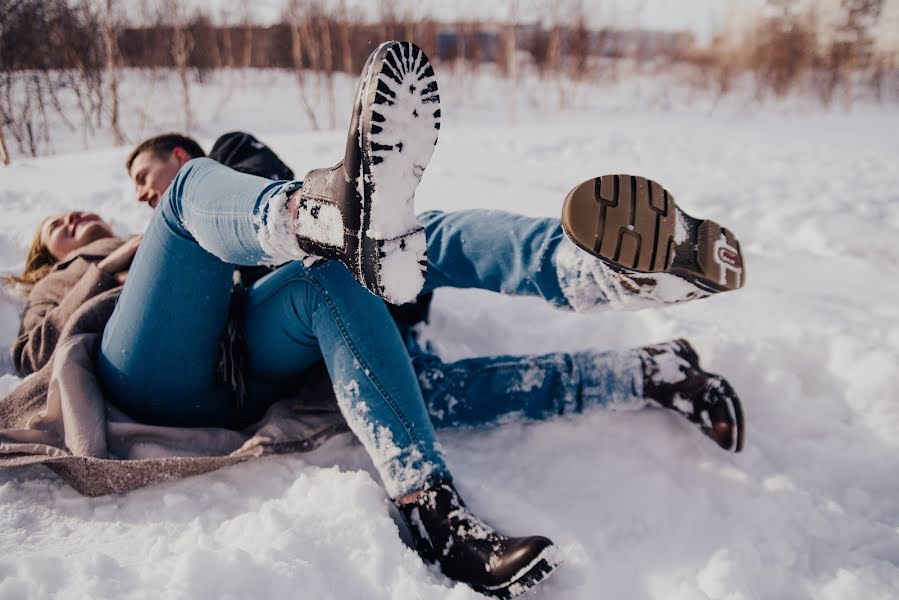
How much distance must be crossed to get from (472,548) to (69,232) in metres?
1.40

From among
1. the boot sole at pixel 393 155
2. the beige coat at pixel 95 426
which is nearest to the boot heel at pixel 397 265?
the boot sole at pixel 393 155

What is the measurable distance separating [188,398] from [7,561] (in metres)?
0.34

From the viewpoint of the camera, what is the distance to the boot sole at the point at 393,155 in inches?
26.4

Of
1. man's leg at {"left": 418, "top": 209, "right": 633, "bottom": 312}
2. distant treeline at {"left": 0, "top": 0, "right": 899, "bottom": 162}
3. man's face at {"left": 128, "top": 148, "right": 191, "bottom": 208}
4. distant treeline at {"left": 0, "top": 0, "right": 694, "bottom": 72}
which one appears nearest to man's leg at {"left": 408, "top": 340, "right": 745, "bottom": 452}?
man's leg at {"left": 418, "top": 209, "right": 633, "bottom": 312}

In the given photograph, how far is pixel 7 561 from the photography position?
31.2 inches

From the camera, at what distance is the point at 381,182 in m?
0.69

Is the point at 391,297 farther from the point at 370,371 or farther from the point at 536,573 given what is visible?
the point at 536,573

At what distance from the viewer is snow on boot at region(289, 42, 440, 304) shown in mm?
674

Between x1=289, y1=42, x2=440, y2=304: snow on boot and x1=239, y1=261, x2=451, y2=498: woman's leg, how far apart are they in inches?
7.0

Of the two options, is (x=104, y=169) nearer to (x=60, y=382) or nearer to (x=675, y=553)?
(x=60, y=382)

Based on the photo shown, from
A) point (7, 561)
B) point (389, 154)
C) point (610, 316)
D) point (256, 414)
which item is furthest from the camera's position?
point (610, 316)

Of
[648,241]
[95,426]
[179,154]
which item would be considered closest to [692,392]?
[648,241]

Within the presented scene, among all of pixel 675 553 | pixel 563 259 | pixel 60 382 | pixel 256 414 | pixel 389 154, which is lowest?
pixel 675 553

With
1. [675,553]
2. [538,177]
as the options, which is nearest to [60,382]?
[675,553]
